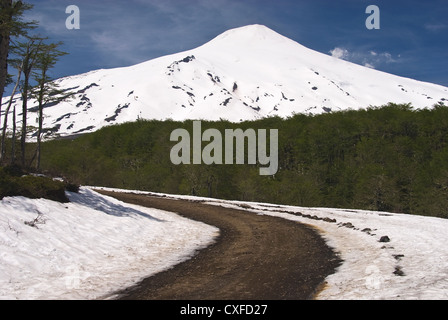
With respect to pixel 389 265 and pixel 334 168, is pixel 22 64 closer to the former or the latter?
pixel 389 265

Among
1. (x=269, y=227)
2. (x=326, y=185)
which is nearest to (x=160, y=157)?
(x=326, y=185)

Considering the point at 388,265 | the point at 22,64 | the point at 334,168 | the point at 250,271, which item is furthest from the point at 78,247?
the point at 334,168

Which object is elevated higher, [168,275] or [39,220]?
[39,220]

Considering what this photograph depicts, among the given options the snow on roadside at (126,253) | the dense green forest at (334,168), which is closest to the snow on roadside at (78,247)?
the snow on roadside at (126,253)

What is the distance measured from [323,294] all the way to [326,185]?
66.6 metres

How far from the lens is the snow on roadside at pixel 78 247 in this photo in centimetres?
770

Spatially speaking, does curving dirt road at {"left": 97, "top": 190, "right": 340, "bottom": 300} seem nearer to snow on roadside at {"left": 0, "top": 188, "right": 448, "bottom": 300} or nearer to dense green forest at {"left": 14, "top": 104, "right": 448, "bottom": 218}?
snow on roadside at {"left": 0, "top": 188, "right": 448, "bottom": 300}

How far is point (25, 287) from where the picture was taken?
738cm

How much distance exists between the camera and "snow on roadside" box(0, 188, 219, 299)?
7703 mm

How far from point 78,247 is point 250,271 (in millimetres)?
5566

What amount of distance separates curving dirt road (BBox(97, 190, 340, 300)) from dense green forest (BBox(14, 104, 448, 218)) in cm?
4575

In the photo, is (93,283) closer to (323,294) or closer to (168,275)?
(168,275)

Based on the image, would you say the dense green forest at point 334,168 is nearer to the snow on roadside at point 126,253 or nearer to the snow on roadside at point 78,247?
the snow on roadside at point 78,247
